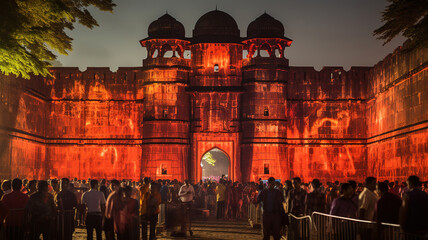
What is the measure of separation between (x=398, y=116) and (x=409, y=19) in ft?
48.5

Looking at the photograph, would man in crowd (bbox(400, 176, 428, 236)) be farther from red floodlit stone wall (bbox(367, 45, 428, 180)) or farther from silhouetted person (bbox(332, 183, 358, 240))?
red floodlit stone wall (bbox(367, 45, 428, 180))

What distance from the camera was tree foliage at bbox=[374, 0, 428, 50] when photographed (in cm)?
1750

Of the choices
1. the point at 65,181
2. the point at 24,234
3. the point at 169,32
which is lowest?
the point at 24,234

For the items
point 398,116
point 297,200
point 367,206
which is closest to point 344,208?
point 367,206

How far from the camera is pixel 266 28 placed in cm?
4006

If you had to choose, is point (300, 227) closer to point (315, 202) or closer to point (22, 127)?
point (315, 202)

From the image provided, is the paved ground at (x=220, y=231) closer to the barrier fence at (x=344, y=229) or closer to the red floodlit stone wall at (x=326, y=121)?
the barrier fence at (x=344, y=229)

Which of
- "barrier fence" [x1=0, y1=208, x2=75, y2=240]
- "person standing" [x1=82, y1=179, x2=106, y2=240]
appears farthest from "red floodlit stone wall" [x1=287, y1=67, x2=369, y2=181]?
"barrier fence" [x1=0, y1=208, x2=75, y2=240]

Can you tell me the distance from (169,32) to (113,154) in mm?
9304

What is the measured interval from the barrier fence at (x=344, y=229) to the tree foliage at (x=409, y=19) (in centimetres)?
842

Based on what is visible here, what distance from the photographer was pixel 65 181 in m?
15.1

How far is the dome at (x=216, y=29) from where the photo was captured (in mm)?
39719

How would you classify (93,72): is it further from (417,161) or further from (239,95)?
(417,161)

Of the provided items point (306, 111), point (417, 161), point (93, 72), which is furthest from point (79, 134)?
point (417, 161)
